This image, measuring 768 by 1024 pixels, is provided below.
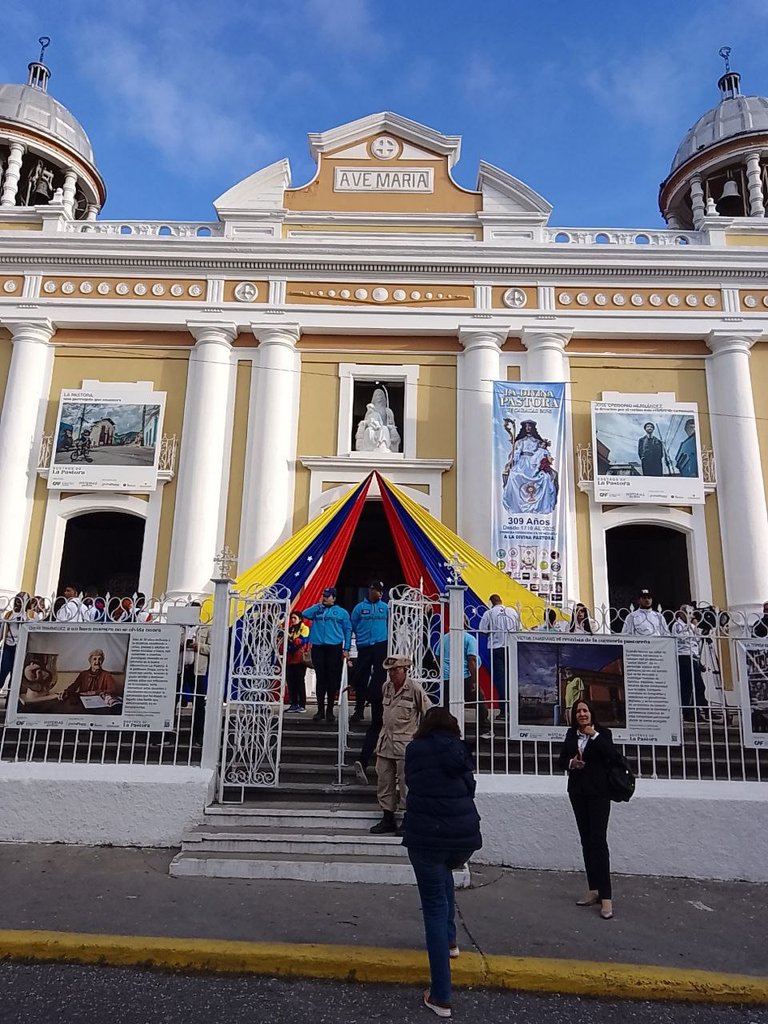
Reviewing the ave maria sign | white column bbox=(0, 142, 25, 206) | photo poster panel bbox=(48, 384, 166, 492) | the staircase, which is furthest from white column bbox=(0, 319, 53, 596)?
the staircase

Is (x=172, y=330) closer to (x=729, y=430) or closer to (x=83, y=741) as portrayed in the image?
(x=83, y=741)

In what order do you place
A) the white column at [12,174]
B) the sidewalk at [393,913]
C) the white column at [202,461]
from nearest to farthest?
the sidewalk at [393,913] < the white column at [202,461] < the white column at [12,174]

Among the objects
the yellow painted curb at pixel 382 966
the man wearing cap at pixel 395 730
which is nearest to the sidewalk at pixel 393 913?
the yellow painted curb at pixel 382 966

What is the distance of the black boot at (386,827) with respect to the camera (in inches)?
275

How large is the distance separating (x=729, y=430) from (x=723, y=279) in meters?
3.10

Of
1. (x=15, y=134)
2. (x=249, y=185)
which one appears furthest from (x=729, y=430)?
(x=15, y=134)

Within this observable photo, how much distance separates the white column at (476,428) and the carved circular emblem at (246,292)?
4.13 m

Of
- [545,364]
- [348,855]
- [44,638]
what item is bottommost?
[348,855]

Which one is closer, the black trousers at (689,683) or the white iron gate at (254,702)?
the white iron gate at (254,702)

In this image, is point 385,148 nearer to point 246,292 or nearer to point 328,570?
point 246,292

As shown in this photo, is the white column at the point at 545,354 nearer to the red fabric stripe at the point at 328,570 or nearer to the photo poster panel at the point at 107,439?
the red fabric stripe at the point at 328,570

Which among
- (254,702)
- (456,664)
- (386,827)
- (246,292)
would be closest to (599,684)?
(456,664)

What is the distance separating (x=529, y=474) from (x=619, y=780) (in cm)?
888

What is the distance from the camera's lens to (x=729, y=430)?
1491cm
